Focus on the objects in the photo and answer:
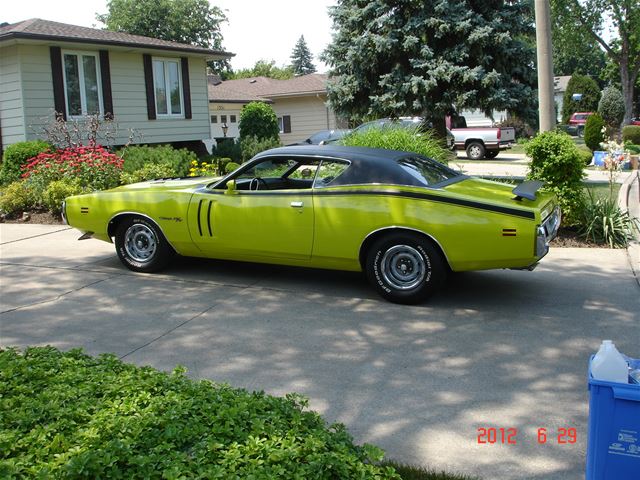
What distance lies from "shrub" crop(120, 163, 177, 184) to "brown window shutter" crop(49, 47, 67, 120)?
487cm

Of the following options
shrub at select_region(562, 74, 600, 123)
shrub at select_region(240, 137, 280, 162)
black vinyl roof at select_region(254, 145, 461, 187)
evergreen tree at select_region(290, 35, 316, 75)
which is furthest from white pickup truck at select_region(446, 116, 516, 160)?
evergreen tree at select_region(290, 35, 316, 75)

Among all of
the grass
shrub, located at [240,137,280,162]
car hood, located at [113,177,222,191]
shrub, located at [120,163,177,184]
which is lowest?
the grass

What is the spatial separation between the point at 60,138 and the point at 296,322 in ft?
41.0

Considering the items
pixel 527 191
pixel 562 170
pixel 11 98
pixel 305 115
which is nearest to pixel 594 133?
pixel 305 115

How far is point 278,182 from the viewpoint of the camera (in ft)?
24.7

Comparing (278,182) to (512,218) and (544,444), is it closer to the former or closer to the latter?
(512,218)

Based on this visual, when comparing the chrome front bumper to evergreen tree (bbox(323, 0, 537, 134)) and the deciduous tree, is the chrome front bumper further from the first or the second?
the deciduous tree

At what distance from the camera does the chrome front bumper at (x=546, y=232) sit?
233 inches

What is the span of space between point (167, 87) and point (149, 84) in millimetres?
879

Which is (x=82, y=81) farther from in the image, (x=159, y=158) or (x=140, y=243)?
(x=140, y=243)

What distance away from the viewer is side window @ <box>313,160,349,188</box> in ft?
22.3

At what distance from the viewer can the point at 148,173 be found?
1334 centimetres

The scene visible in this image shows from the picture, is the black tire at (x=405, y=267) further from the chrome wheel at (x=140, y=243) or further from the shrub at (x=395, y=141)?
the shrub at (x=395, y=141)

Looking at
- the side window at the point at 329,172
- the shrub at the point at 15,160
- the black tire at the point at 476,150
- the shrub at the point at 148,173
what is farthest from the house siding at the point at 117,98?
the side window at the point at 329,172
